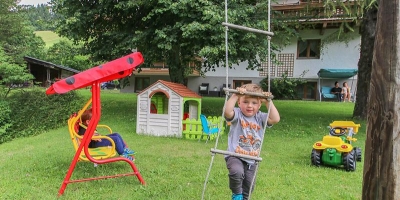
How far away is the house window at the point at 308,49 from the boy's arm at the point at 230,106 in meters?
19.9

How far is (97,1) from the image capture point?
1162 cm

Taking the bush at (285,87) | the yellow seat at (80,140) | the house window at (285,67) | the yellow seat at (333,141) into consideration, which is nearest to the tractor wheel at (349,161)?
the yellow seat at (333,141)

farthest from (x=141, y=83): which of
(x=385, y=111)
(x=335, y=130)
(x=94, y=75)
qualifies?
(x=385, y=111)

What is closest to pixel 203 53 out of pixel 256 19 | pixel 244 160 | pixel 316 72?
pixel 256 19

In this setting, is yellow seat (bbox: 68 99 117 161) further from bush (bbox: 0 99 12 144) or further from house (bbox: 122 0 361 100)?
house (bbox: 122 0 361 100)

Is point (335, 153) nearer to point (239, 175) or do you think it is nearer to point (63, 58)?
point (239, 175)

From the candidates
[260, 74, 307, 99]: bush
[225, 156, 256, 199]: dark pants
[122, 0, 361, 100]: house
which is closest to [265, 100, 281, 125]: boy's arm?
[225, 156, 256, 199]: dark pants

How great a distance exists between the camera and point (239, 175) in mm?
3346

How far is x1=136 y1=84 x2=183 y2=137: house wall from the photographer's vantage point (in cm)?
913

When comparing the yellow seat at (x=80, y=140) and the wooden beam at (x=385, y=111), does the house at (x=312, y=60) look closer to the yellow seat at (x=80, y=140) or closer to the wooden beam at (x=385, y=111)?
the yellow seat at (x=80, y=140)

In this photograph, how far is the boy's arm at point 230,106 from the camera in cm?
344

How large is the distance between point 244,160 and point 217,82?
21049 millimetres

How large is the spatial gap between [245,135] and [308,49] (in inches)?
795

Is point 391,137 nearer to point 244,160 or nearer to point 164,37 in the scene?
point 244,160
